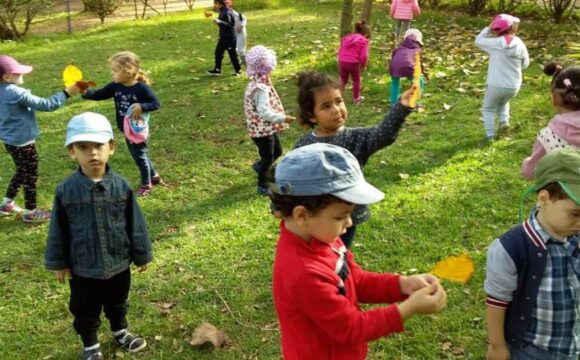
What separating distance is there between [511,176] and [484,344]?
100 inches

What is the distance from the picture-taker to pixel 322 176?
1.88m

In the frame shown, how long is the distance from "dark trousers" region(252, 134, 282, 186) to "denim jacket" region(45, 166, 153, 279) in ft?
Result: 7.67

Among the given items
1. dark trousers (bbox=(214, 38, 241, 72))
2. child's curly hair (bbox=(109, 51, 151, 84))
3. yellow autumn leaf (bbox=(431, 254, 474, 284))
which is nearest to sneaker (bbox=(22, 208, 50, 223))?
child's curly hair (bbox=(109, 51, 151, 84))

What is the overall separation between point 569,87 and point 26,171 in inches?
181

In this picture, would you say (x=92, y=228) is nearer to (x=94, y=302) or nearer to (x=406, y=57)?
(x=94, y=302)

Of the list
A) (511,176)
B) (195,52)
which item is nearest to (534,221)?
(511,176)

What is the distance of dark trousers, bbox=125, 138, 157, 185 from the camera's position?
5770mm

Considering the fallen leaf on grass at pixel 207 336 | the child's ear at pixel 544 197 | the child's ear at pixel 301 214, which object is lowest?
the fallen leaf on grass at pixel 207 336

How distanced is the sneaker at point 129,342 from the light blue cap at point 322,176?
2161 millimetres

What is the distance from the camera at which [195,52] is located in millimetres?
11836

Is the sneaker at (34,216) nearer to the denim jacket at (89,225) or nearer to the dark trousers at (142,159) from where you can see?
the dark trousers at (142,159)

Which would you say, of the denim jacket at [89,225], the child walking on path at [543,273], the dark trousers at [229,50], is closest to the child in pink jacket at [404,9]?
the dark trousers at [229,50]

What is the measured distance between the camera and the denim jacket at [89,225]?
3178 mm

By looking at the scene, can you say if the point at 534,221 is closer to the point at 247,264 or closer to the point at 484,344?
the point at 484,344
